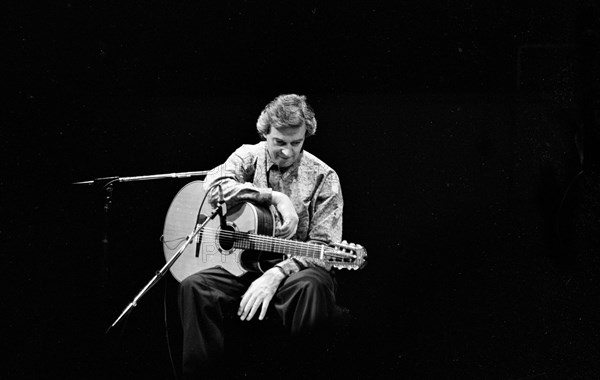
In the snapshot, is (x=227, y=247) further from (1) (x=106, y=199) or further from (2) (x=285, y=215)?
(1) (x=106, y=199)

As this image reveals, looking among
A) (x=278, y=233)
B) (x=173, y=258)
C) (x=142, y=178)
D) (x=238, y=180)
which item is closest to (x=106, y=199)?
(x=142, y=178)

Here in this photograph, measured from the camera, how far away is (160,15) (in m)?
2.69

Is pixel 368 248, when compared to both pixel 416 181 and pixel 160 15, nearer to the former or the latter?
pixel 416 181

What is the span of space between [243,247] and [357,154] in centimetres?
60

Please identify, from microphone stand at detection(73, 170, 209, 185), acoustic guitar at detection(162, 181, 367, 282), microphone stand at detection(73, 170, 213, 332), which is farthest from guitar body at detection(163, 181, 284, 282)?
microphone stand at detection(73, 170, 213, 332)

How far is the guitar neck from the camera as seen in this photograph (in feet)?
7.85

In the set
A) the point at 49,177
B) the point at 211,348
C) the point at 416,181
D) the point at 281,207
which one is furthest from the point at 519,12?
the point at 49,177

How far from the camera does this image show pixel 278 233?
7.94 ft

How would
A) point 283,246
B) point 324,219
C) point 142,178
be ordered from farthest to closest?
point 142,178, point 324,219, point 283,246

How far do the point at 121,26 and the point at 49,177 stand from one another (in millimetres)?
666

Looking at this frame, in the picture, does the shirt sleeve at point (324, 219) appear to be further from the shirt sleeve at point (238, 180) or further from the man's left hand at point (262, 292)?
the shirt sleeve at point (238, 180)

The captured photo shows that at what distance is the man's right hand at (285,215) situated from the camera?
7.95 feet

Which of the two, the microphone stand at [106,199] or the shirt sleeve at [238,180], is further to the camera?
the microphone stand at [106,199]

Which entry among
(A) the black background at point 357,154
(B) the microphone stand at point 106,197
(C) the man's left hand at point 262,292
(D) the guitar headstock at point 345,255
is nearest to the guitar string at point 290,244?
(D) the guitar headstock at point 345,255
